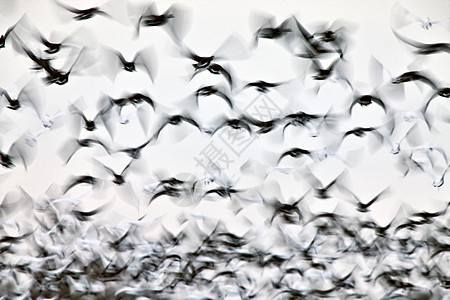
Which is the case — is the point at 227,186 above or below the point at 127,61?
below

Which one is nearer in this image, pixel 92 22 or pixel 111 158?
pixel 92 22


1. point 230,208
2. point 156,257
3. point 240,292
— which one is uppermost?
point 230,208

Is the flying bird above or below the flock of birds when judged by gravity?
above

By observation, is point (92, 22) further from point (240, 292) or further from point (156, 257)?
point (240, 292)

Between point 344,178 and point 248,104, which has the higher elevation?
point 248,104

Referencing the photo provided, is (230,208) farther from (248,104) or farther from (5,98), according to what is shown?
(5,98)

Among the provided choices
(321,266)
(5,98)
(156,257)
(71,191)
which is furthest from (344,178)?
(5,98)

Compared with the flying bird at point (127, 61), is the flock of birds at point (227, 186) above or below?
below
